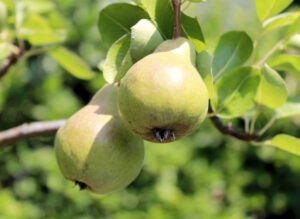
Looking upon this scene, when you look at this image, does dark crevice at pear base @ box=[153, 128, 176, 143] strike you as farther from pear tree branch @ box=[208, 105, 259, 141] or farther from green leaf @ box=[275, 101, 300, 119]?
green leaf @ box=[275, 101, 300, 119]

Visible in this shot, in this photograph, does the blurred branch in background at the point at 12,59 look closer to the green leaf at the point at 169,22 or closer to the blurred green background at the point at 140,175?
the green leaf at the point at 169,22

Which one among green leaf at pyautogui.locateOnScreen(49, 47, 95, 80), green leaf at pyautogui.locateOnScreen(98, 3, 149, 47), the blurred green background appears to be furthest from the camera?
the blurred green background

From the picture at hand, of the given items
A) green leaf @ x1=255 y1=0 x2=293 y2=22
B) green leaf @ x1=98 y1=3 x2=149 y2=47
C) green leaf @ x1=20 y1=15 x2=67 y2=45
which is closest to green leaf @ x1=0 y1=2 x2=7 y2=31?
green leaf @ x1=20 y1=15 x2=67 y2=45

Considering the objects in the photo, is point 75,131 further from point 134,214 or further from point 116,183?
point 134,214

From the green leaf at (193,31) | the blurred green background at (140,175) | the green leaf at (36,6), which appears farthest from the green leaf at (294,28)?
the blurred green background at (140,175)

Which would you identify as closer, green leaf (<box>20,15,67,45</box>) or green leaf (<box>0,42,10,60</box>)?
green leaf (<box>0,42,10,60</box>)

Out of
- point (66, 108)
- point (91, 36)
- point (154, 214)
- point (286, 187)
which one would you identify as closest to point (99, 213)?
point (154, 214)
